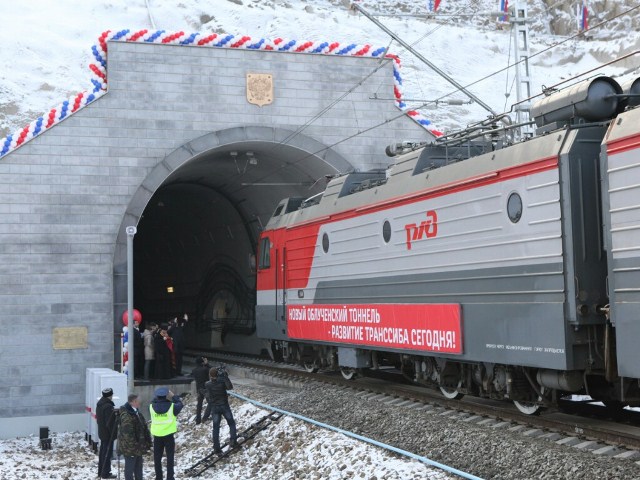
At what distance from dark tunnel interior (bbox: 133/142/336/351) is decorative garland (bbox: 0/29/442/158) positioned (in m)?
2.69

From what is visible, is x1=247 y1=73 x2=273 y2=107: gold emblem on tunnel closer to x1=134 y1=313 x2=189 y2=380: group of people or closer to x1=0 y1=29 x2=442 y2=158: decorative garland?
x1=0 y1=29 x2=442 y2=158: decorative garland

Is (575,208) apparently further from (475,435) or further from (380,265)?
(380,265)

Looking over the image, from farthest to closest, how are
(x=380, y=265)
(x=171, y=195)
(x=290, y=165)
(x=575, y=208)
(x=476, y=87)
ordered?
(x=476, y=87)
(x=171, y=195)
(x=290, y=165)
(x=380, y=265)
(x=575, y=208)

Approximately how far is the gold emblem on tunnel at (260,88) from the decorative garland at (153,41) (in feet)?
2.53

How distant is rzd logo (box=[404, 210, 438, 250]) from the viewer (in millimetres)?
13984

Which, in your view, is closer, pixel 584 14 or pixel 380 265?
pixel 380 265

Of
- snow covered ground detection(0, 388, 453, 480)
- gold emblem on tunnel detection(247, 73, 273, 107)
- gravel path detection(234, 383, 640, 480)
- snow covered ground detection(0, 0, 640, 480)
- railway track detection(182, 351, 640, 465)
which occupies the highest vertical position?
snow covered ground detection(0, 0, 640, 480)

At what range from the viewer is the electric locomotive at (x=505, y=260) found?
10.2 metres

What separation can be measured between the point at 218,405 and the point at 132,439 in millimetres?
2751

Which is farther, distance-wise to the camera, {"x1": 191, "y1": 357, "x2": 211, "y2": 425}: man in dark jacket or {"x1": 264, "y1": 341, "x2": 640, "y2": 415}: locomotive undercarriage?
{"x1": 191, "y1": 357, "x2": 211, "y2": 425}: man in dark jacket

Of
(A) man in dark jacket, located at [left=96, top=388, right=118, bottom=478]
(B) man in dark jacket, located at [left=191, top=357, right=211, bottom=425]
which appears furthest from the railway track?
(A) man in dark jacket, located at [left=96, top=388, right=118, bottom=478]

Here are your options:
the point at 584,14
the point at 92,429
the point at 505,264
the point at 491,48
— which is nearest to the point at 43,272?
the point at 92,429

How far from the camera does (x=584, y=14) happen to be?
2694 centimetres

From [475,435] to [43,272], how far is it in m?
13.4
